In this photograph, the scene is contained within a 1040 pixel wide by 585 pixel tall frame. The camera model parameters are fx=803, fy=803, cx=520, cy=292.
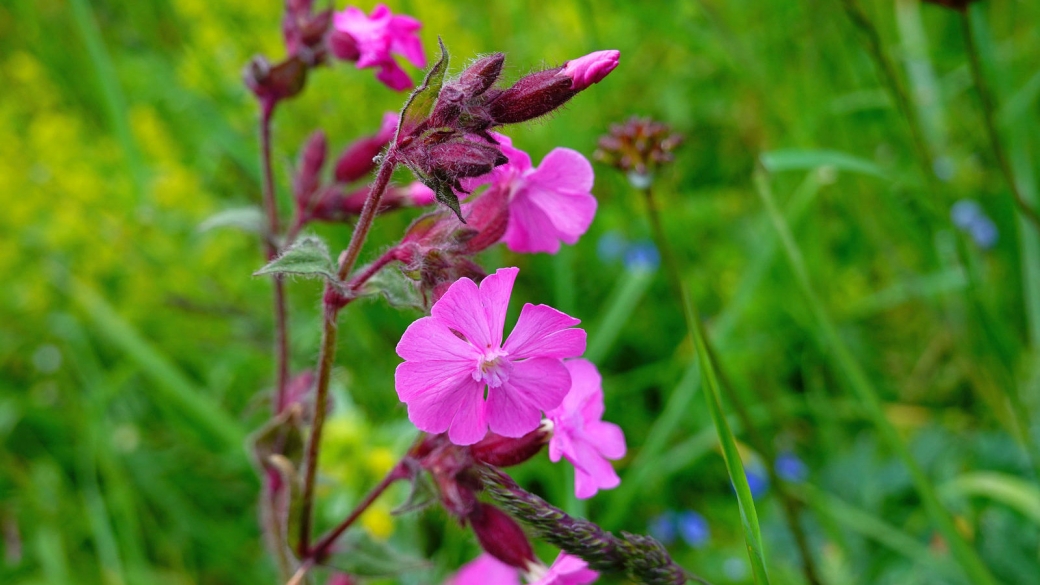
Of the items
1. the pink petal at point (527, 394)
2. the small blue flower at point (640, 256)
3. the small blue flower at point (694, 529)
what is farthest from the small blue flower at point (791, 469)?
the pink petal at point (527, 394)

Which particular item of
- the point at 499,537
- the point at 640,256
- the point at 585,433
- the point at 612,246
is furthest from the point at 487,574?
the point at 612,246

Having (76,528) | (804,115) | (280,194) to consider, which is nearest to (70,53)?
(280,194)

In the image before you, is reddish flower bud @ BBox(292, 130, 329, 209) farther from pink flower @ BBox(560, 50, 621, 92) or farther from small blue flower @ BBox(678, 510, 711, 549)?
small blue flower @ BBox(678, 510, 711, 549)

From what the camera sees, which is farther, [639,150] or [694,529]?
[694,529]

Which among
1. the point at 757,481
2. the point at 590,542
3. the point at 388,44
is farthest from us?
the point at 757,481

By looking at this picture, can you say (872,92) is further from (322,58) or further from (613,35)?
(322,58)

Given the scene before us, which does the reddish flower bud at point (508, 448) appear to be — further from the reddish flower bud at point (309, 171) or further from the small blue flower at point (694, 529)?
the small blue flower at point (694, 529)

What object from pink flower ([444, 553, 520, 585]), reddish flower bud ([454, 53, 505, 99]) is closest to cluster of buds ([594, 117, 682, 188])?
reddish flower bud ([454, 53, 505, 99])

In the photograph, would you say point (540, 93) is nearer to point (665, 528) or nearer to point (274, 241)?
point (274, 241)
